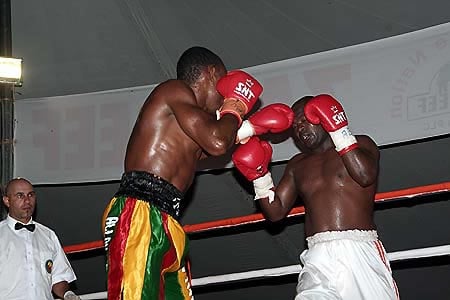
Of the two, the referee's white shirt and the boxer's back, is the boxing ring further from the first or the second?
the boxer's back

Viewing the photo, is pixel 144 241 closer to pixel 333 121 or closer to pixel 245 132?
pixel 245 132

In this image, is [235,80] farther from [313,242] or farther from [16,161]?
[16,161]

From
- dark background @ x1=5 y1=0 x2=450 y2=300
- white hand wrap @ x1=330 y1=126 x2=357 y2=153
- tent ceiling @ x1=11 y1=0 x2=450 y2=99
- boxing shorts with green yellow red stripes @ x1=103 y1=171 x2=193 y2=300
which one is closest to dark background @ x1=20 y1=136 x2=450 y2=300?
dark background @ x1=5 y1=0 x2=450 y2=300

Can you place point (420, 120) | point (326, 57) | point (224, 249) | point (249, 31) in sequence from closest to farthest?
1. point (420, 120)
2. point (326, 57)
3. point (249, 31)
4. point (224, 249)

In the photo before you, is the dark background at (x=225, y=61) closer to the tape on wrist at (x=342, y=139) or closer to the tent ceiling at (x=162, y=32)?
the tent ceiling at (x=162, y=32)

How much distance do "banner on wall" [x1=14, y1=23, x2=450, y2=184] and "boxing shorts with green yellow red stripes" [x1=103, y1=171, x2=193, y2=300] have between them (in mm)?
1356

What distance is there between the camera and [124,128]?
4.45m

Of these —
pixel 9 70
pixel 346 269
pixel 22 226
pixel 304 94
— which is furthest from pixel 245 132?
pixel 9 70

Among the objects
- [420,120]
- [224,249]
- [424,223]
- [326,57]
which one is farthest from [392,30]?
[224,249]

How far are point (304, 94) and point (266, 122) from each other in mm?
992

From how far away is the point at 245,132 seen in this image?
292cm

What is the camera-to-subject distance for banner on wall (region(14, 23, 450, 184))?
349 centimetres

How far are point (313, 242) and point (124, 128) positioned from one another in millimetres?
1862

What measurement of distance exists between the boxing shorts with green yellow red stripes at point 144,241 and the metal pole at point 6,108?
65.9 inches
